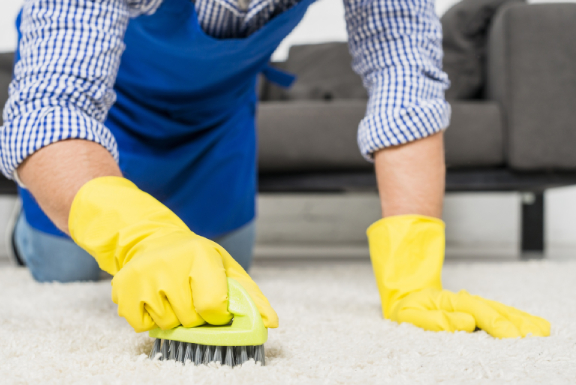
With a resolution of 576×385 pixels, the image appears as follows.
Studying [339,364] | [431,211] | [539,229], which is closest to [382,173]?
[431,211]

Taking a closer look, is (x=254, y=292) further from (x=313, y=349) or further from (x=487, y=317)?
(x=487, y=317)

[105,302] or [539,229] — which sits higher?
[105,302]

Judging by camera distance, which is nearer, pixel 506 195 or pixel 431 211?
pixel 431 211

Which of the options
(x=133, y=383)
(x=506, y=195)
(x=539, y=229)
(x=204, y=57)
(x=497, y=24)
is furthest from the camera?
(x=506, y=195)

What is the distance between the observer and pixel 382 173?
2.06 feet

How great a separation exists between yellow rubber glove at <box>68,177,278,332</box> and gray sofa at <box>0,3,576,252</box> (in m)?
0.88

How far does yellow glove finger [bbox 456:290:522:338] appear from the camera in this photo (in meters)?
0.46

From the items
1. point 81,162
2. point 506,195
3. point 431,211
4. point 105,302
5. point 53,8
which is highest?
point 53,8

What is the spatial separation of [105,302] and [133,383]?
0.40 m

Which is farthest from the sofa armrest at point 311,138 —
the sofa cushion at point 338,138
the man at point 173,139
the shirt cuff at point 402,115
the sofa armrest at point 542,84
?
the shirt cuff at point 402,115

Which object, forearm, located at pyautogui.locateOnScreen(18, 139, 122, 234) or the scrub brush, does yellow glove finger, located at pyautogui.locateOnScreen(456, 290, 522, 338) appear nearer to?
the scrub brush

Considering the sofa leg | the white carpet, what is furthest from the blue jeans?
the sofa leg

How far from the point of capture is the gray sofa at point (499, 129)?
125cm

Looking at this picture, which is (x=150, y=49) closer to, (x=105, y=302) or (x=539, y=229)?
(x=105, y=302)
